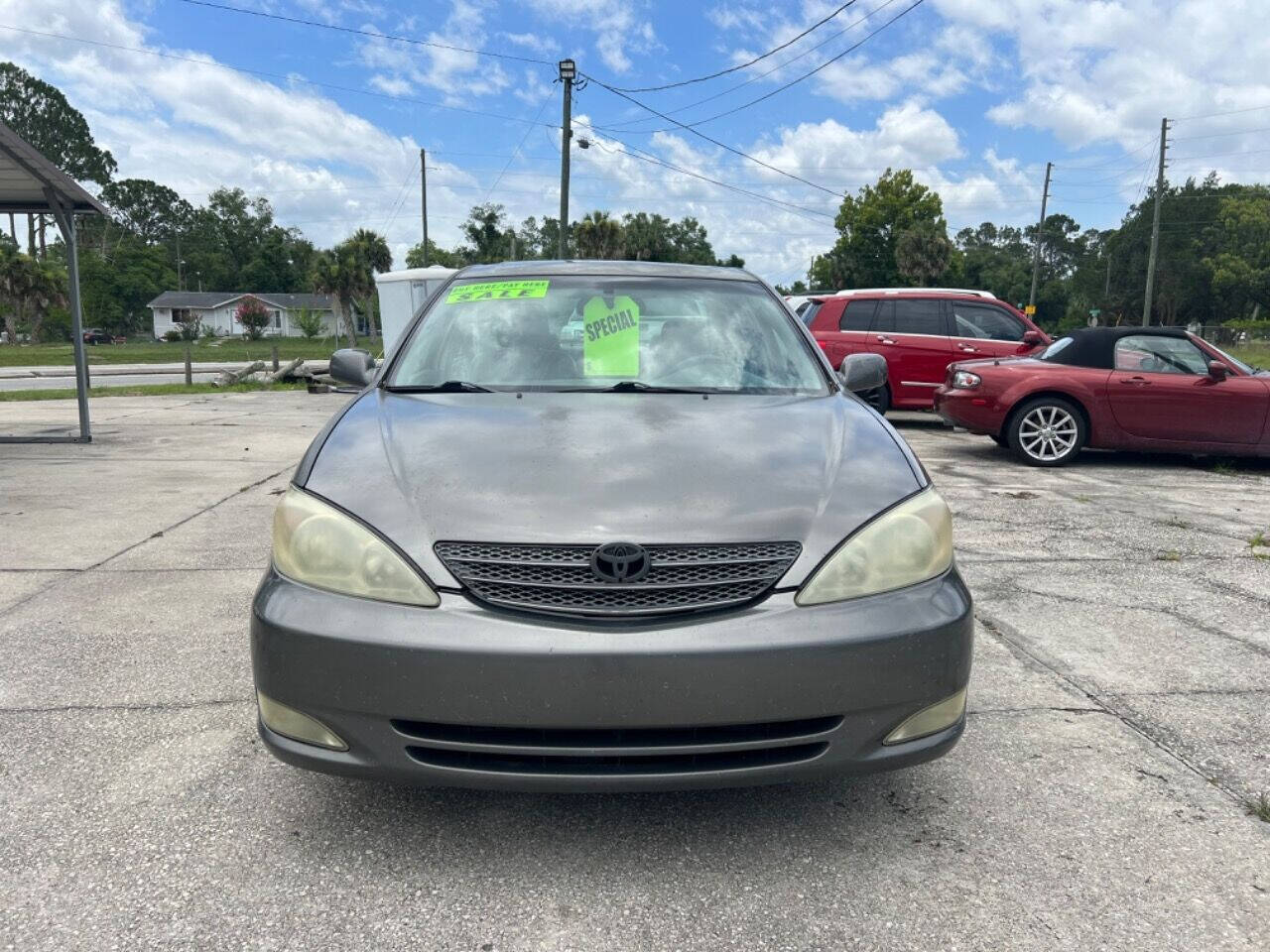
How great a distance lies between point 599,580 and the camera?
2.00 meters

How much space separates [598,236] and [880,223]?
23.0 metres

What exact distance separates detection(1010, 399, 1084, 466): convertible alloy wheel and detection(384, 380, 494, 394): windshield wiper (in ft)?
23.6

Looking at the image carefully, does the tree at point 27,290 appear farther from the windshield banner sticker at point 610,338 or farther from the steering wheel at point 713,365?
the steering wheel at point 713,365

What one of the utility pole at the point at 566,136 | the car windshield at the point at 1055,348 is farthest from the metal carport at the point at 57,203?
the utility pole at the point at 566,136

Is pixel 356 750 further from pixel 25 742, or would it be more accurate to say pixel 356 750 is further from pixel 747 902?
pixel 25 742

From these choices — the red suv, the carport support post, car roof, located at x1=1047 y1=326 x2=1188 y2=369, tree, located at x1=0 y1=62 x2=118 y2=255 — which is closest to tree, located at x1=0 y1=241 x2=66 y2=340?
tree, located at x1=0 y1=62 x2=118 y2=255

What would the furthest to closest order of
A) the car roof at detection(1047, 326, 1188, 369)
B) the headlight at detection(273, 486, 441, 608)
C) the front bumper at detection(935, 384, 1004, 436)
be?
the front bumper at detection(935, 384, 1004, 436), the car roof at detection(1047, 326, 1188, 369), the headlight at detection(273, 486, 441, 608)

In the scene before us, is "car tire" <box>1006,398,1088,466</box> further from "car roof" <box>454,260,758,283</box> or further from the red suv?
"car roof" <box>454,260,758,283</box>

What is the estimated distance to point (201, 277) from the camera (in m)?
99.2

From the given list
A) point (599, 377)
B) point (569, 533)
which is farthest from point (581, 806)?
point (599, 377)

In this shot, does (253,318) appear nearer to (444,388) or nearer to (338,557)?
(444,388)

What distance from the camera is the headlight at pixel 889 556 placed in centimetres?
207

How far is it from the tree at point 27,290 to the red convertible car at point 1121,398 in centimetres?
5962

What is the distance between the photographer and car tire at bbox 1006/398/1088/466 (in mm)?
8719
